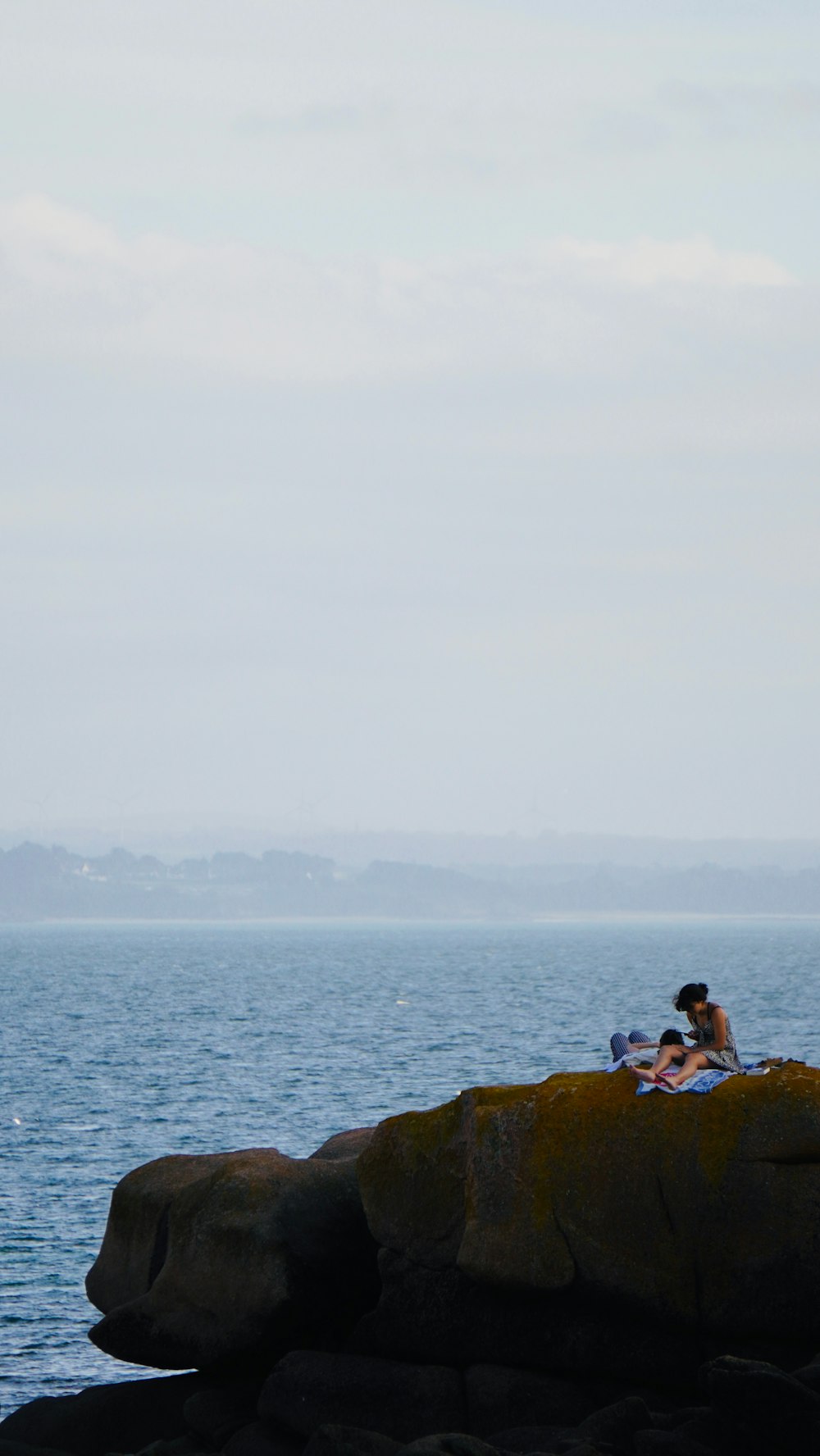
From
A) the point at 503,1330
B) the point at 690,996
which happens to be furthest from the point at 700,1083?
the point at 503,1330

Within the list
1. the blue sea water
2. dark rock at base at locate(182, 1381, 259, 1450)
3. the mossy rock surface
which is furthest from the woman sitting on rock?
the blue sea water

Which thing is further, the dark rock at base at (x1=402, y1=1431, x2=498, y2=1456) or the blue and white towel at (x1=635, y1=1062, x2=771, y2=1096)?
the blue and white towel at (x1=635, y1=1062, x2=771, y2=1096)

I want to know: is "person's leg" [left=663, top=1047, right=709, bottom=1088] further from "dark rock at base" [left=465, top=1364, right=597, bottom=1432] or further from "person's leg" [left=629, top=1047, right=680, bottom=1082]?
"dark rock at base" [left=465, top=1364, right=597, bottom=1432]

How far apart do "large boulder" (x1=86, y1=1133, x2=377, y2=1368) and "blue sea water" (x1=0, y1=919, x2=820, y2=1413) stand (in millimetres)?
5164

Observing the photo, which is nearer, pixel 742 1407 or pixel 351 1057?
pixel 742 1407

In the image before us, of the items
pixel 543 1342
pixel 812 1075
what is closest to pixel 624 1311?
pixel 543 1342

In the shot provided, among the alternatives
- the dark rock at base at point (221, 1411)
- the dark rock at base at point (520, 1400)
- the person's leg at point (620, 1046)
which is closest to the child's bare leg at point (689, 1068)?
the person's leg at point (620, 1046)

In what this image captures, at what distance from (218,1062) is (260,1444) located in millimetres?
57342

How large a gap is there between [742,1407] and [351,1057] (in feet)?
202

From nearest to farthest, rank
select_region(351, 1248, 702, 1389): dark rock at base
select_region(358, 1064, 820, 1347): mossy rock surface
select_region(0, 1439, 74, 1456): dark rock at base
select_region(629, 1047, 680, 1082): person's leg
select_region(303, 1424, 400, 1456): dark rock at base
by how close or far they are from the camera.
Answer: select_region(303, 1424, 400, 1456): dark rock at base < select_region(358, 1064, 820, 1347): mossy rock surface < select_region(351, 1248, 702, 1389): dark rock at base < select_region(629, 1047, 680, 1082): person's leg < select_region(0, 1439, 74, 1456): dark rock at base

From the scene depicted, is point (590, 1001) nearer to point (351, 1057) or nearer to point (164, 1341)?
point (351, 1057)

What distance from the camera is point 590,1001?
11831cm

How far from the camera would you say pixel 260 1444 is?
63.0 feet

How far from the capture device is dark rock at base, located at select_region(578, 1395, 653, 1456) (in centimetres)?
1734
